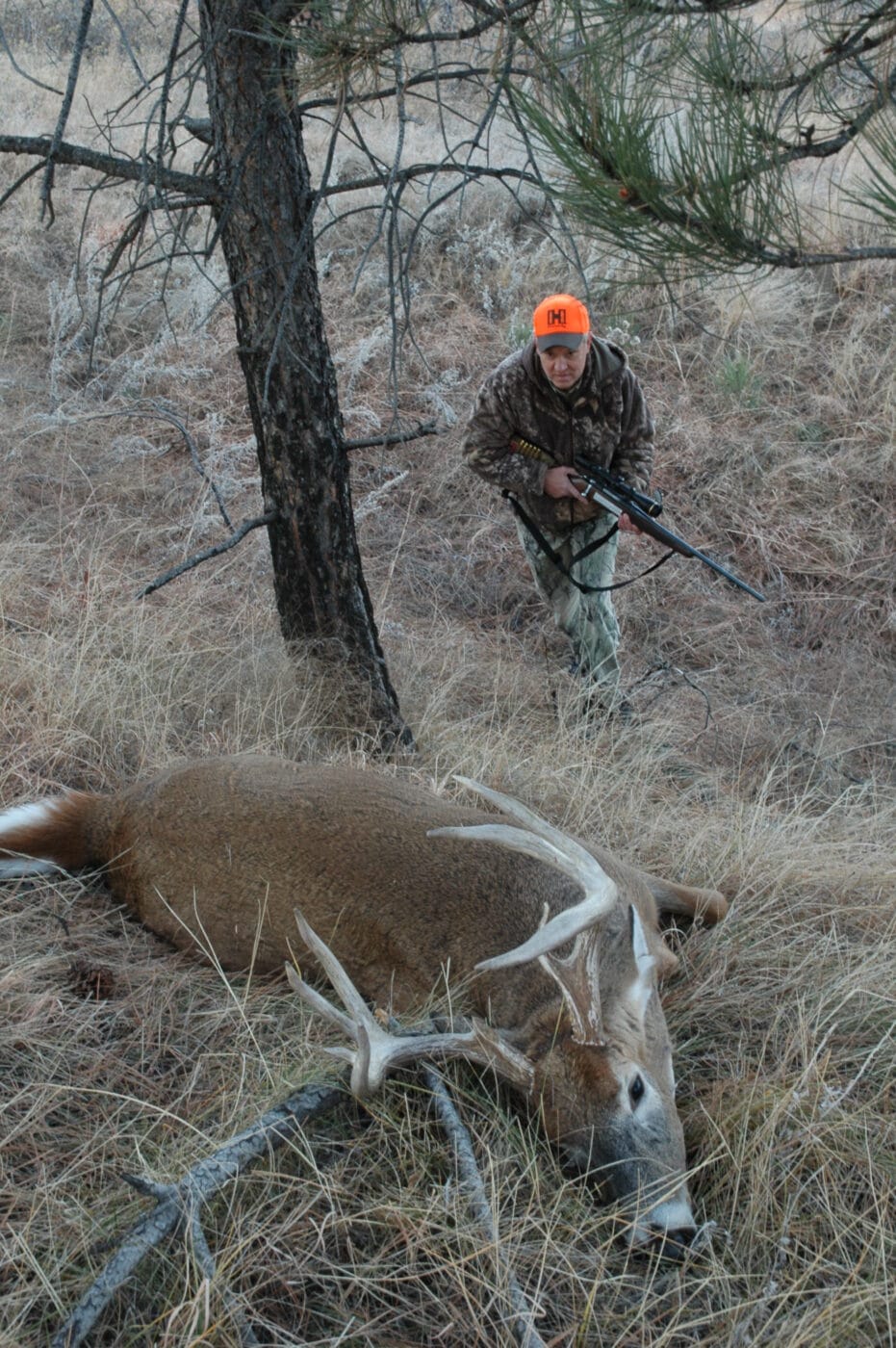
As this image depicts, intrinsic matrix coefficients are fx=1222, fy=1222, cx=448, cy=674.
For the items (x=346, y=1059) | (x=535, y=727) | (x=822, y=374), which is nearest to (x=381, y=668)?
(x=535, y=727)

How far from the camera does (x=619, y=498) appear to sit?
5770mm

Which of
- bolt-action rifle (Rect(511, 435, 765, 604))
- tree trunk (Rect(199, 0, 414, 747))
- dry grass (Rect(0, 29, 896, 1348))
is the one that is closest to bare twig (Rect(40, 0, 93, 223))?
tree trunk (Rect(199, 0, 414, 747))

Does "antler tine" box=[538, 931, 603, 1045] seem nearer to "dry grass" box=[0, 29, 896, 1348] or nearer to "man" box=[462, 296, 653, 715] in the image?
"dry grass" box=[0, 29, 896, 1348]

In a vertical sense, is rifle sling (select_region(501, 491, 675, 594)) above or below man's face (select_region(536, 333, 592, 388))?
below

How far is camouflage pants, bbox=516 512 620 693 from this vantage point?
6.20 metres

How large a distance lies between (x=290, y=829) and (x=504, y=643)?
341 centimetres

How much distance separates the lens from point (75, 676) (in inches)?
182

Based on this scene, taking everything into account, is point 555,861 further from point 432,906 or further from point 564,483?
point 564,483

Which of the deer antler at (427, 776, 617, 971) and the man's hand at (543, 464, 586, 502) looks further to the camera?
the man's hand at (543, 464, 586, 502)

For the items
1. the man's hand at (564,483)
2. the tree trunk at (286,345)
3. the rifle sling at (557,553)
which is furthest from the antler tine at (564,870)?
the rifle sling at (557,553)

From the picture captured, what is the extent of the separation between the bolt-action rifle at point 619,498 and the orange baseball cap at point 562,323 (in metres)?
0.69

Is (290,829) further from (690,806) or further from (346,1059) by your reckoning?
(690,806)

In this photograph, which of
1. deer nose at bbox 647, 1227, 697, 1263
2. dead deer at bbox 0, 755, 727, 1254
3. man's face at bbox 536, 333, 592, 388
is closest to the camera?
deer nose at bbox 647, 1227, 697, 1263

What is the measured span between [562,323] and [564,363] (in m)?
0.23
